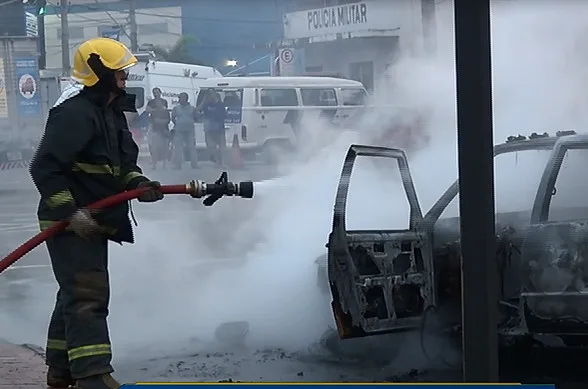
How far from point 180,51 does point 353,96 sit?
1057mm

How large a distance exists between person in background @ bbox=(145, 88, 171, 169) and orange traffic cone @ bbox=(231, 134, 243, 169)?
40 cm

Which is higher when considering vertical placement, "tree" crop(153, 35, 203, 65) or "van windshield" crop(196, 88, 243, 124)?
"tree" crop(153, 35, 203, 65)

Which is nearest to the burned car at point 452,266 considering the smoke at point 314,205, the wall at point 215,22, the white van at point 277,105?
the smoke at point 314,205

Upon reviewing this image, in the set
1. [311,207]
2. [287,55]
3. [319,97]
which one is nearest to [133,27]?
[287,55]

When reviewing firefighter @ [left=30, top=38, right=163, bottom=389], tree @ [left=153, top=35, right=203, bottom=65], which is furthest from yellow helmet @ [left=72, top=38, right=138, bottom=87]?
tree @ [left=153, top=35, right=203, bottom=65]

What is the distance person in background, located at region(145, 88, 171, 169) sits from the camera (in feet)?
20.9

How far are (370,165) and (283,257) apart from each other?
84 cm

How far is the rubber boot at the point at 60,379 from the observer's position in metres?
4.90

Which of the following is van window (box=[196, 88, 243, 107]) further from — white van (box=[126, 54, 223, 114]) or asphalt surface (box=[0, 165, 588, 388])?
asphalt surface (box=[0, 165, 588, 388])

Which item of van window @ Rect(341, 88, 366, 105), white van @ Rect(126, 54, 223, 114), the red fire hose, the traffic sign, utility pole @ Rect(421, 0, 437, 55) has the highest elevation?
utility pole @ Rect(421, 0, 437, 55)

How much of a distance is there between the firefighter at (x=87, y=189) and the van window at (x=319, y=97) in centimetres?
171

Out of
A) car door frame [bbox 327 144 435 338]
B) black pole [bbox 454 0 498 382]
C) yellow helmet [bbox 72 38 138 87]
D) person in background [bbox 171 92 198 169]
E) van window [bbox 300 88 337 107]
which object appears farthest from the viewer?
person in background [bbox 171 92 198 169]

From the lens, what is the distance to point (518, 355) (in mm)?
5816

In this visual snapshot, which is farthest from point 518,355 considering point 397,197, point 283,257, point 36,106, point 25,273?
point 25,273
